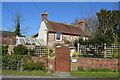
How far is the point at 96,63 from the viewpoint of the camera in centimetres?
1183

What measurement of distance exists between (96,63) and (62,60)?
126 inches

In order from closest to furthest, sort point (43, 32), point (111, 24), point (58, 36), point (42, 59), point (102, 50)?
point (42, 59), point (102, 50), point (111, 24), point (58, 36), point (43, 32)

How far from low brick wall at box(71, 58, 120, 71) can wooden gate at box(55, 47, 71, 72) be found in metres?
0.56

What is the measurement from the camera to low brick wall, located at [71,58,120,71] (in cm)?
1173

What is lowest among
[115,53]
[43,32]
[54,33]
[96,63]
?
[96,63]

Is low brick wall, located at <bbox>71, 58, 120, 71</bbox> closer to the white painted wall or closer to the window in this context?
the window

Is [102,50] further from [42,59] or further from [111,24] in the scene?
[111,24]

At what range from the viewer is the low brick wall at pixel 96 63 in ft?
38.5

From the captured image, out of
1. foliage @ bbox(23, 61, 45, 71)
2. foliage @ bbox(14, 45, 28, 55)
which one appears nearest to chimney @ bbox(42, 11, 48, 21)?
foliage @ bbox(14, 45, 28, 55)

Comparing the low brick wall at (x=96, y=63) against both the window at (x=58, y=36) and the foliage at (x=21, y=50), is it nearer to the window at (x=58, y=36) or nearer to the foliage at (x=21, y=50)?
the foliage at (x=21, y=50)

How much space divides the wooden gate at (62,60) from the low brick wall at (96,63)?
0.56m

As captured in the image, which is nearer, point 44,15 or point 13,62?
point 13,62

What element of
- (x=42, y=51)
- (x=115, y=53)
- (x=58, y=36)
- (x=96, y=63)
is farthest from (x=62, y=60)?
(x=58, y=36)

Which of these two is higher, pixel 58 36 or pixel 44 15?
pixel 44 15
